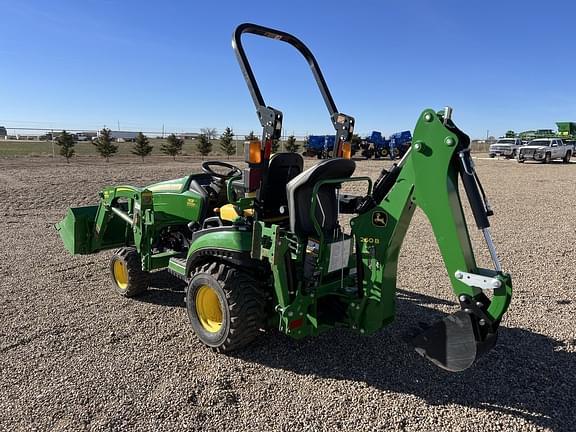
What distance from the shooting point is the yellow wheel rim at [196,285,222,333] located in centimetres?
415

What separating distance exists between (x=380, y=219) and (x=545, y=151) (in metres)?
31.5

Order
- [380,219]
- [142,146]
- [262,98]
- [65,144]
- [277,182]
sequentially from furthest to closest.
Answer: [142,146]
[65,144]
[277,182]
[262,98]
[380,219]

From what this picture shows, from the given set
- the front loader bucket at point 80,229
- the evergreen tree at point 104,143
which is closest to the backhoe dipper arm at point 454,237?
the front loader bucket at point 80,229

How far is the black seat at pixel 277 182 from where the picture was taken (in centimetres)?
404

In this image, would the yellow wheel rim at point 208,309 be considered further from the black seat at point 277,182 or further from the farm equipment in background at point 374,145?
the farm equipment in background at point 374,145

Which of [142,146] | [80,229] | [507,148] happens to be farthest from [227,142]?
[80,229]

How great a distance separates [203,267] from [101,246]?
8.29 feet

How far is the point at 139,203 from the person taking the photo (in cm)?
511

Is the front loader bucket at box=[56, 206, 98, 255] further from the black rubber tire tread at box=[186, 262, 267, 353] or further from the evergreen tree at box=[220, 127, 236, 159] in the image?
the evergreen tree at box=[220, 127, 236, 159]

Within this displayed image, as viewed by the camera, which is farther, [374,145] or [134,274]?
[374,145]

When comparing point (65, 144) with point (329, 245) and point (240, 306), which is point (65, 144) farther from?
point (329, 245)

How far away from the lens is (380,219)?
11.5ft

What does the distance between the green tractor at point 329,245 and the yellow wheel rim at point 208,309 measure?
0.4 inches

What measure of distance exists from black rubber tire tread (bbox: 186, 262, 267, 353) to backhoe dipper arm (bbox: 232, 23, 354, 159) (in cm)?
116
